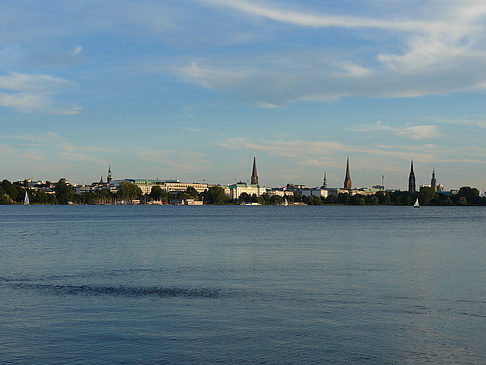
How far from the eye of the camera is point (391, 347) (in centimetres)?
1716

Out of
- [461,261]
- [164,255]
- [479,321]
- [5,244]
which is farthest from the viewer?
[5,244]

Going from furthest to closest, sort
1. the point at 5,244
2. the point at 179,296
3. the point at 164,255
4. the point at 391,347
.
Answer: the point at 5,244 < the point at 164,255 < the point at 179,296 < the point at 391,347

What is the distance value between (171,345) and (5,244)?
39882 millimetres

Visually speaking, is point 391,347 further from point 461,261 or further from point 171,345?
point 461,261

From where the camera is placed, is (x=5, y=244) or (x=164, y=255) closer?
(x=164, y=255)

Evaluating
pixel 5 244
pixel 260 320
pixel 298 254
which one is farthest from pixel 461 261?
pixel 5 244

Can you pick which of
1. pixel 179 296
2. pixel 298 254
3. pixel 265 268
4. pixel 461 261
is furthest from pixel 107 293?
pixel 461 261

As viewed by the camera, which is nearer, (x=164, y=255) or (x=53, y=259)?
(x=53, y=259)

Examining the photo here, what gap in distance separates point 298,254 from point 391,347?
86.7 feet

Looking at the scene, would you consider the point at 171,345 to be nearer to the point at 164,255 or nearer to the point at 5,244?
the point at 164,255

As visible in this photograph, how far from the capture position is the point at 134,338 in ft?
58.8

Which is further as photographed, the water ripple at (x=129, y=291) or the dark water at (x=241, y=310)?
the water ripple at (x=129, y=291)

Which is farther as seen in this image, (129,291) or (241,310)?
(129,291)

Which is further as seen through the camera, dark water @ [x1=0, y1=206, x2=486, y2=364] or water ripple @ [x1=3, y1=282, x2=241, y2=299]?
water ripple @ [x1=3, y1=282, x2=241, y2=299]
